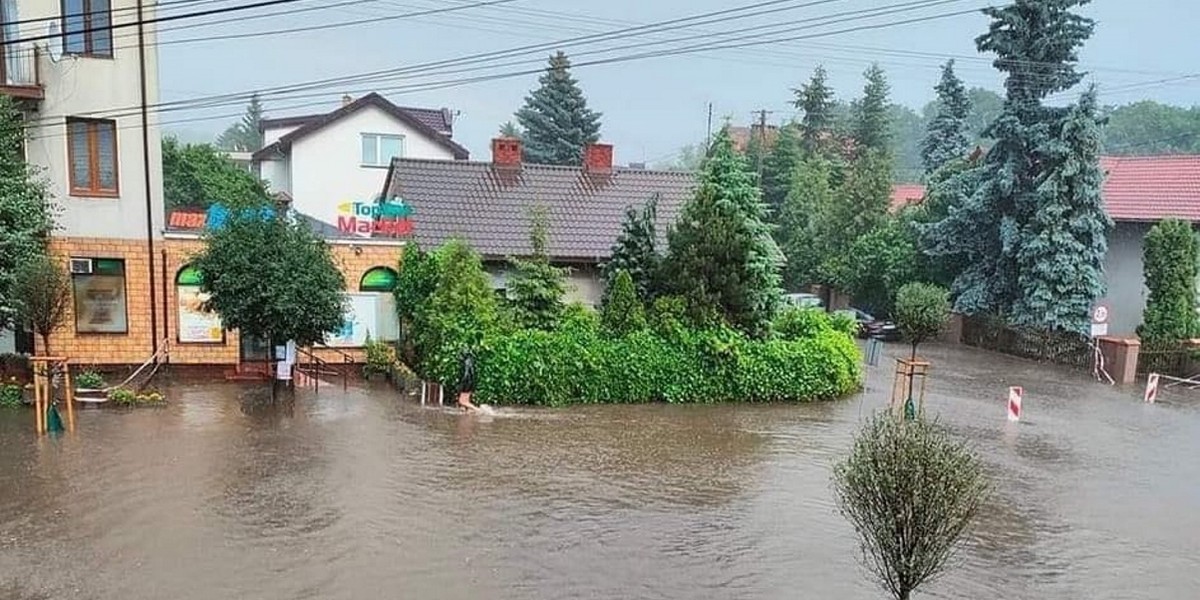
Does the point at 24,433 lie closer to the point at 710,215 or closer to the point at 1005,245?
the point at 710,215

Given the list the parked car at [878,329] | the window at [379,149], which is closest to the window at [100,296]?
the window at [379,149]

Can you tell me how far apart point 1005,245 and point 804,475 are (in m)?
17.9

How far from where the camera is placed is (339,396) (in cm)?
1811

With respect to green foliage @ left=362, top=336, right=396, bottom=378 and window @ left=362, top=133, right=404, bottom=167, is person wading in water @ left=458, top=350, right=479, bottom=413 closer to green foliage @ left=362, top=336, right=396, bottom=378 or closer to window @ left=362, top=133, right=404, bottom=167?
green foliage @ left=362, top=336, right=396, bottom=378

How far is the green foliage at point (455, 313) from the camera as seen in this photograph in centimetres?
1719

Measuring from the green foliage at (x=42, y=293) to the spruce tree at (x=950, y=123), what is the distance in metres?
40.7

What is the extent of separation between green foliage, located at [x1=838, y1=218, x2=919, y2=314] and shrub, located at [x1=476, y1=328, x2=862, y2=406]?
48.2 feet

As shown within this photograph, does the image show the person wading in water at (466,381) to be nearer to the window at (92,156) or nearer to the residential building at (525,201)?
the residential building at (525,201)

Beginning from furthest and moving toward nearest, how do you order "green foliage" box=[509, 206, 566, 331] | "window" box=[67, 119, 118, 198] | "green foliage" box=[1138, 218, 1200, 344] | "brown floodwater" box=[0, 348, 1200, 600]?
1. "green foliage" box=[1138, 218, 1200, 344]
2. "window" box=[67, 119, 118, 198]
3. "green foliage" box=[509, 206, 566, 331]
4. "brown floodwater" box=[0, 348, 1200, 600]

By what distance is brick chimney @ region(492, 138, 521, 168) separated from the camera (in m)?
24.8

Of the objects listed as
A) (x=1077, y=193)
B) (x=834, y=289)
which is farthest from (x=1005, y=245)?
(x=834, y=289)

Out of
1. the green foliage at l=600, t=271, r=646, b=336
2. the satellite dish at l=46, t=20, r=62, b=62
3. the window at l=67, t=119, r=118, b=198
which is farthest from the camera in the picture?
the window at l=67, t=119, r=118, b=198

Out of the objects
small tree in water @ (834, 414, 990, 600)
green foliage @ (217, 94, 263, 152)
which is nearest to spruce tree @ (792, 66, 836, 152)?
small tree in water @ (834, 414, 990, 600)

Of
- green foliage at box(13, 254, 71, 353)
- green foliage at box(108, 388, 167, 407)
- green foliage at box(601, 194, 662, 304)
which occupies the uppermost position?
green foliage at box(601, 194, 662, 304)
